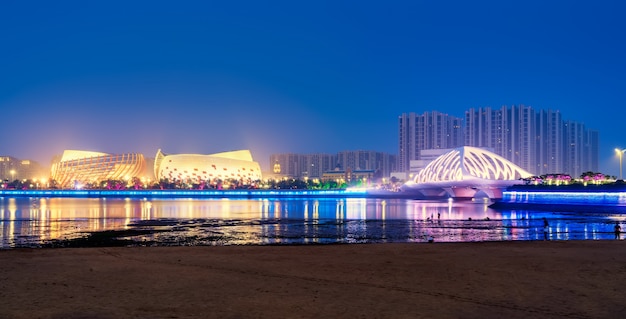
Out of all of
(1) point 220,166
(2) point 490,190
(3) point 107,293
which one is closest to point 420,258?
(3) point 107,293

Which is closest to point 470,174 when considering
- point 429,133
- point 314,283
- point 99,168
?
point 314,283

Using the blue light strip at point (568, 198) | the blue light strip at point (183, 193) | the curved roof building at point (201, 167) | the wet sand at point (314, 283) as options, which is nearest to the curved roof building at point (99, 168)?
the curved roof building at point (201, 167)

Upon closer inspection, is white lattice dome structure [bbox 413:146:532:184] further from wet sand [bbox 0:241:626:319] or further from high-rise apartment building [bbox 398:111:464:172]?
high-rise apartment building [bbox 398:111:464:172]

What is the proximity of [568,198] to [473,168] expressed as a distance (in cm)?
3721

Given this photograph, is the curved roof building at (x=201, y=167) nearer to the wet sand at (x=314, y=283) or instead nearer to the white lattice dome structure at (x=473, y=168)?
the white lattice dome structure at (x=473, y=168)

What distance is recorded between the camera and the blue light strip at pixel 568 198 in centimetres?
5469

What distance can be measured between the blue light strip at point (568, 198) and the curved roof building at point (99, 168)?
388 ft

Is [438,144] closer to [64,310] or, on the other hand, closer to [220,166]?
[220,166]

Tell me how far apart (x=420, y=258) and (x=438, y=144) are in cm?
18306

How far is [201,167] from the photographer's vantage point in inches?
7052

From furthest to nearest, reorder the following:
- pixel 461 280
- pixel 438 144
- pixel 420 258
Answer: pixel 438 144 < pixel 420 258 < pixel 461 280

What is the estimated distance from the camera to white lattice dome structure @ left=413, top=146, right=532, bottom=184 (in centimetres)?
9450

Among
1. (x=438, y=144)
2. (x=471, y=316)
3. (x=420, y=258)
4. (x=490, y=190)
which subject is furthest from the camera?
(x=438, y=144)

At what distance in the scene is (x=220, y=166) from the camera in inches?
7175
